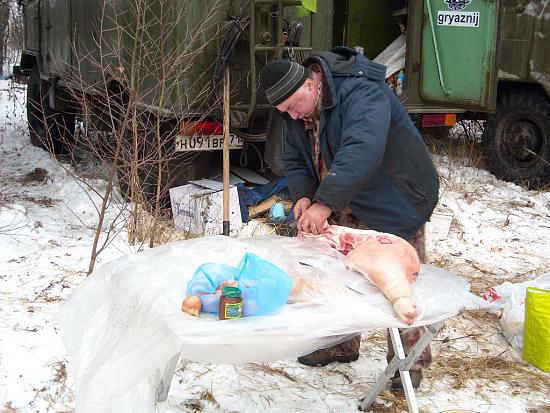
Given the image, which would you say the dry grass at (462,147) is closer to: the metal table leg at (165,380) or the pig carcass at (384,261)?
the pig carcass at (384,261)

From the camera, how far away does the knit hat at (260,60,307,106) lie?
300cm

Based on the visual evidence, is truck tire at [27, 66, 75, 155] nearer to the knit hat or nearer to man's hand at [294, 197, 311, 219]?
man's hand at [294, 197, 311, 219]

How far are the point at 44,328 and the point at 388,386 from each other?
75.4 inches

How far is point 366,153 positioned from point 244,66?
10.4 ft

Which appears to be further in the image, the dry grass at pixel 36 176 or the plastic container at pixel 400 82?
the dry grass at pixel 36 176

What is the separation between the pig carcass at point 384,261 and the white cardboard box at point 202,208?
301 cm

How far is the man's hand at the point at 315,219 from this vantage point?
3006mm

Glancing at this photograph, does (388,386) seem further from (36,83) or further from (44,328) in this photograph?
(36,83)

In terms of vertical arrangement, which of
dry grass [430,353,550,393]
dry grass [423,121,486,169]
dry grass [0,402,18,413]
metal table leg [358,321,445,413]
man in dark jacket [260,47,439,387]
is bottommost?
dry grass [430,353,550,393]

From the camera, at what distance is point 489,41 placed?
6805 mm

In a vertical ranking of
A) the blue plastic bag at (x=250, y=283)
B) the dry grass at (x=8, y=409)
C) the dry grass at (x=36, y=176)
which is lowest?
the dry grass at (x=8, y=409)

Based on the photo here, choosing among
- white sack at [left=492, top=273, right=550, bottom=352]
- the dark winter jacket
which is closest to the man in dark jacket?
the dark winter jacket

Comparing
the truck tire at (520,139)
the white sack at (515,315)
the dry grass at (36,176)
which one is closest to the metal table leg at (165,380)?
the white sack at (515,315)

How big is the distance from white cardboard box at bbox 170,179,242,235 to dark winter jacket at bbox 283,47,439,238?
2.56m
